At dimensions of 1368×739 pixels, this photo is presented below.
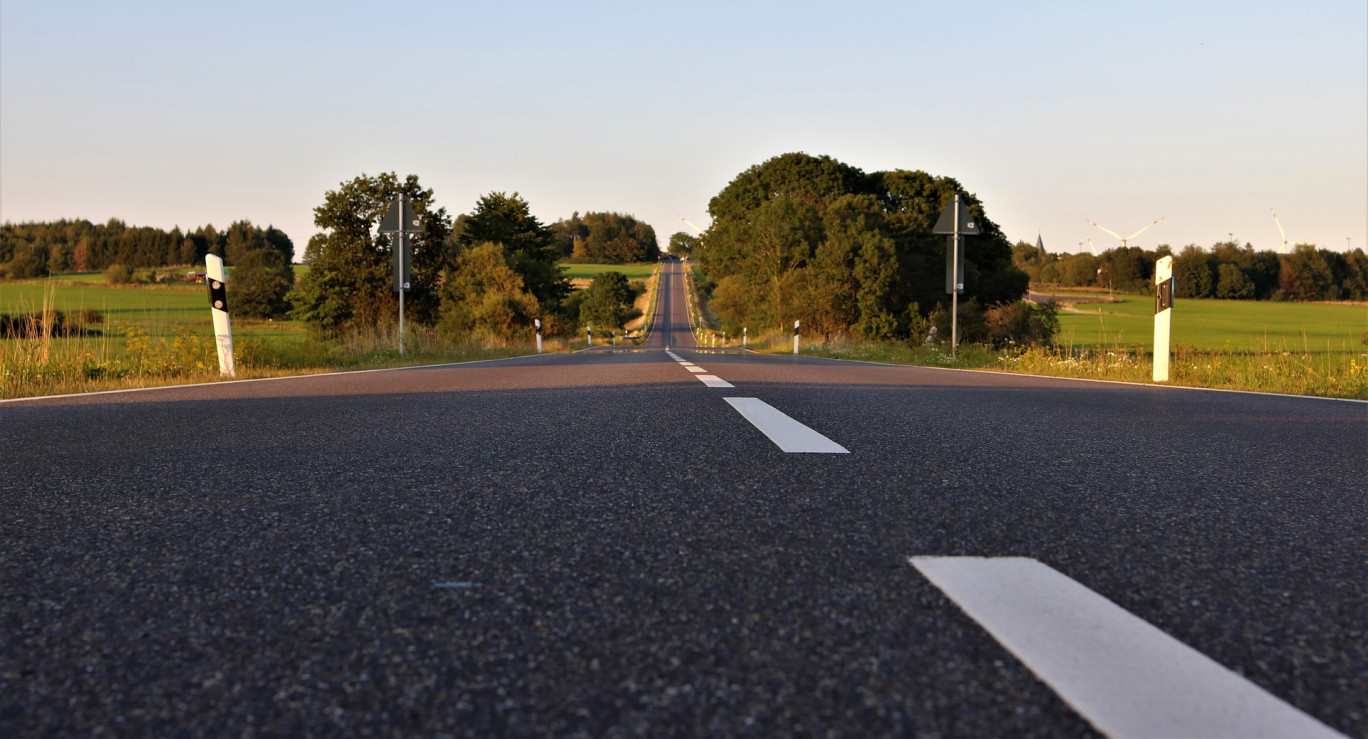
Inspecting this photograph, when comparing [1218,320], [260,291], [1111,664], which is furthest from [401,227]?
[1218,320]

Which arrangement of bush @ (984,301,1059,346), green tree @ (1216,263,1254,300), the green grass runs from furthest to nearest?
the green grass → green tree @ (1216,263,1254,300) → bush @ (984,301,1059,346)

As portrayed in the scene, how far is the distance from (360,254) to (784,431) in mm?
32354

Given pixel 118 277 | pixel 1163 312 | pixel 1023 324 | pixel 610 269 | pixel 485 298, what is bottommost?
pixel 1023 324

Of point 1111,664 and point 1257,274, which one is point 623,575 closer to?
point 1111,664

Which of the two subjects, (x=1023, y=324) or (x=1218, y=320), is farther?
(x=1218, y=320)

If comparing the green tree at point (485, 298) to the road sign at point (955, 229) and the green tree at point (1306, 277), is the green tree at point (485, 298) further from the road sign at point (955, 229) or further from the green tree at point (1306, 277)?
the green tree at point (1306, 277)

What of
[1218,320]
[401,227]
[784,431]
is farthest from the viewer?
[1218,320]

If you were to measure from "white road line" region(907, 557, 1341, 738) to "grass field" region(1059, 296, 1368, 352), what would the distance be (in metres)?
44.6

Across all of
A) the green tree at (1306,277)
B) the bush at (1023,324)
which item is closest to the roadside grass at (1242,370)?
the bush at (1023,324)

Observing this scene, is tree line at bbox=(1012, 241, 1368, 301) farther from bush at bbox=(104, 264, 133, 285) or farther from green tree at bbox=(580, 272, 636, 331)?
bush at bbox=(104, 264, 133, 285)

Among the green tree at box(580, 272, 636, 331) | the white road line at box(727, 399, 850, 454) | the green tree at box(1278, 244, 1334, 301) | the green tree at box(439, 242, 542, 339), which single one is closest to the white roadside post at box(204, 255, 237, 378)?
the white road line at box(727, 399, 850, 454)

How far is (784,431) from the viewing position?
4.42 meters

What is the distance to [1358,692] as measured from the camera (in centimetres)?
131

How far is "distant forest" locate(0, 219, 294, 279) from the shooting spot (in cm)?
9044
